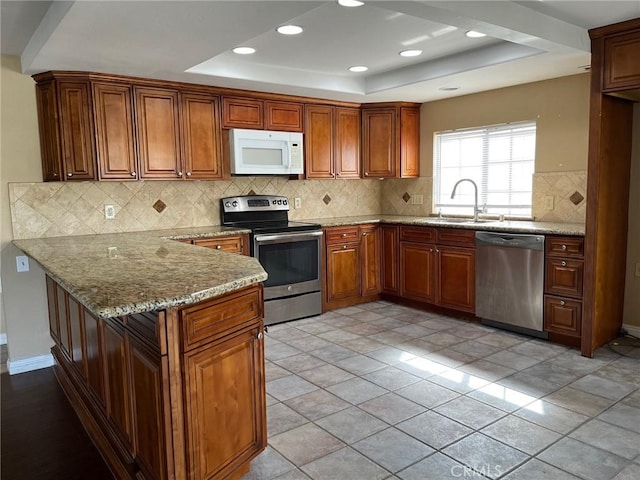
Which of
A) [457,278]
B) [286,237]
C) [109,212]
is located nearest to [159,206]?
[109,212]

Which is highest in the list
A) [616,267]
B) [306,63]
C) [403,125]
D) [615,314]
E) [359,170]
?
[306,63]


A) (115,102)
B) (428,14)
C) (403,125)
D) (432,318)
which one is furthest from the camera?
(403,125)

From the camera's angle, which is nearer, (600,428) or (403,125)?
(600,428)

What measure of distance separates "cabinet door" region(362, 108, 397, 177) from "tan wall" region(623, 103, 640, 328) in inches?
88.5

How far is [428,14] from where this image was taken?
→ 2471 millimetres

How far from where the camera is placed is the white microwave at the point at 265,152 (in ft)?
14.3

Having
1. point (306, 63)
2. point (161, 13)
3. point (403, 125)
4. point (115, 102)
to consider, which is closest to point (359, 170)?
point (403, 125)

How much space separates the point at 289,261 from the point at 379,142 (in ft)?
5.81

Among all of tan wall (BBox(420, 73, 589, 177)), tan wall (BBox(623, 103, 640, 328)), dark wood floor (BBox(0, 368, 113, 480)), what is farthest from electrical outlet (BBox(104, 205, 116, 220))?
tan wall (BBox(623, 103, 640, 328))

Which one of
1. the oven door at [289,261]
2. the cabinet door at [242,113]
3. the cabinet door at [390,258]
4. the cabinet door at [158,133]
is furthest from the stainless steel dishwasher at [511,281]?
the cabinet door at [158,133]

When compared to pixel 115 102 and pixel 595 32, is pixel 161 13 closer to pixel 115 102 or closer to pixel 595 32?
pixel 115 102

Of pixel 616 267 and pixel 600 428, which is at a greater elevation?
pixel 616 267

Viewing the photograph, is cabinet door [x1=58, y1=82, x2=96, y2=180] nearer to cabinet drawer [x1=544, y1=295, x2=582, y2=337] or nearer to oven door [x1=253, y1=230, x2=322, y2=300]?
oven door [x1=253, y1=230, x2=322, y2=300]

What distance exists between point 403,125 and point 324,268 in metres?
1.83
